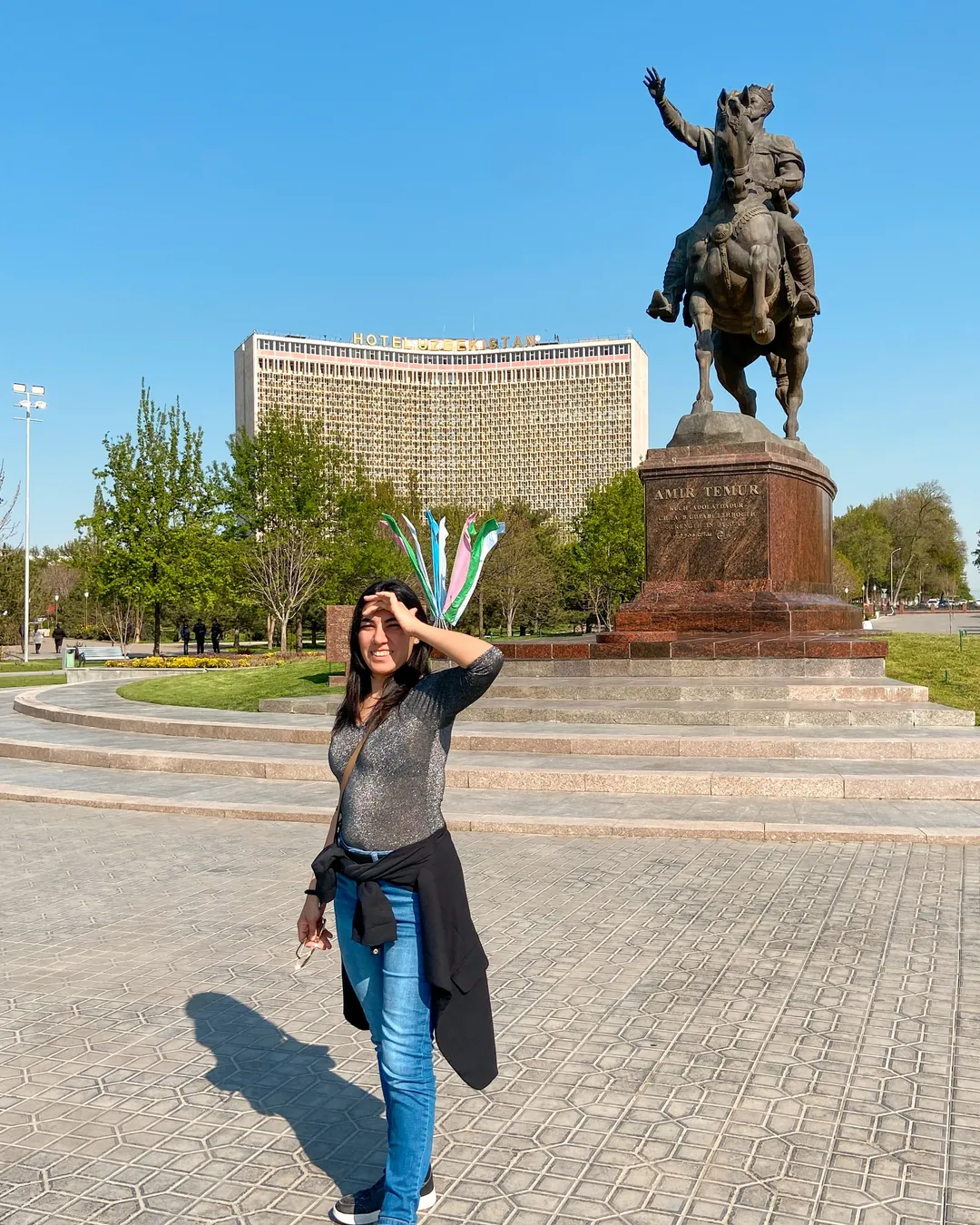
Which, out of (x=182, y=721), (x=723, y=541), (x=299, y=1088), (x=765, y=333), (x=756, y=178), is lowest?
(x=299, y=1088)

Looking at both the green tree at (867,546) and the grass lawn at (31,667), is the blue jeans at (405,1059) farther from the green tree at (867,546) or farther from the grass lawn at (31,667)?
the green tree at (867,546)

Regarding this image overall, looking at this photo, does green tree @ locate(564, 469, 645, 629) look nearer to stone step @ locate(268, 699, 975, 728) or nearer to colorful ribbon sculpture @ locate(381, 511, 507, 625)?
colorful ribbon sculpture @ locate(381, 511, 507, 625)

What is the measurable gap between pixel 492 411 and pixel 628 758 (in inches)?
5583

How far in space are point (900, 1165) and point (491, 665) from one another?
6.30ft

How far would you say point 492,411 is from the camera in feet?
489

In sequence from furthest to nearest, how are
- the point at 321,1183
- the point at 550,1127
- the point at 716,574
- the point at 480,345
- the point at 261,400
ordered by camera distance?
the point at 480,345
the point at 261,400
the point at 716,574
the point at 550,1127
the point at 321,1183

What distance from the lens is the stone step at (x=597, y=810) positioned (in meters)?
7.70

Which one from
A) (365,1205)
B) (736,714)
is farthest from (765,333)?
(365,1205)

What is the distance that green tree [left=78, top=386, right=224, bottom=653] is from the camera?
36375 millimetres

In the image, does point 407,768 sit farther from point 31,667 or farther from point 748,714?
point 31,667

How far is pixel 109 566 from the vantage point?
36.5 m

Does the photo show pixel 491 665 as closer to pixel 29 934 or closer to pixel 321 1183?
pixel 321 1183

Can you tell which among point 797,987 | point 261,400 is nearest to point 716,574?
point 797,987

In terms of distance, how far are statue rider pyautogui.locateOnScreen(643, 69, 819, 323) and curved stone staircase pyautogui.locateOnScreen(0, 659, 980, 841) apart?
630 centimetres
